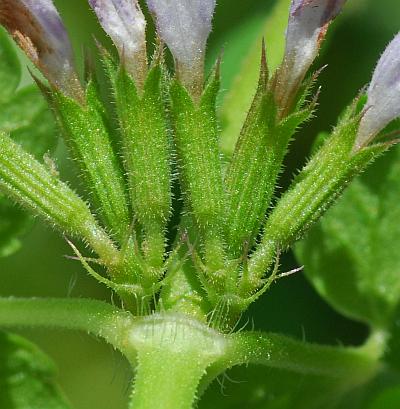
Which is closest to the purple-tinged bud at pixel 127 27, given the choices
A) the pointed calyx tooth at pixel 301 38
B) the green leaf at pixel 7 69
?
the pointed calyx tooth at pixel 301 38

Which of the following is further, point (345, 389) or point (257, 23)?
point (257, 23)

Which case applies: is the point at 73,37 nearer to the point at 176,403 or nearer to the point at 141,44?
the point at 141,44

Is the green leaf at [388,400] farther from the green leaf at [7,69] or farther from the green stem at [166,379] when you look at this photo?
the green leaf at [7,69]

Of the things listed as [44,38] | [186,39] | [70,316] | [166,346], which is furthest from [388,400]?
[44,38]

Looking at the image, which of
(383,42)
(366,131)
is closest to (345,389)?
(366,131)

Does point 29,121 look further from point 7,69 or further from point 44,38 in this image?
point 44,38

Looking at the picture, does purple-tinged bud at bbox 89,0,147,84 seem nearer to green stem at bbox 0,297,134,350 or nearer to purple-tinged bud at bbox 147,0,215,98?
purple-tinged bud at bbox 147,0,215,98
